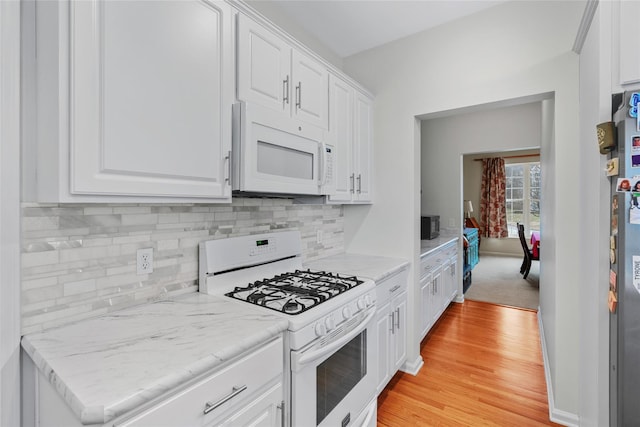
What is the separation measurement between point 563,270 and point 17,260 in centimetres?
268

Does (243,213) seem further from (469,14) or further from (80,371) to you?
(469,14)

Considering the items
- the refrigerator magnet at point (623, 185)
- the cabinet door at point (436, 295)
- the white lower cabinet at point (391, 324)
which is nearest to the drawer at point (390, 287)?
the white lower cabinet at point (391, 324)

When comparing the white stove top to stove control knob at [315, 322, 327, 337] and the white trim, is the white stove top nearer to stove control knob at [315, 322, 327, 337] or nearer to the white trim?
stove control knob at [315, 322, 327, 337]

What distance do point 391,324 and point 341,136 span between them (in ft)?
4.55

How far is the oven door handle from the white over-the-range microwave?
75cm

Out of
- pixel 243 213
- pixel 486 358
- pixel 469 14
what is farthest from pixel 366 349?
pixel 469 14

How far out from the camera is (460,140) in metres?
4.12

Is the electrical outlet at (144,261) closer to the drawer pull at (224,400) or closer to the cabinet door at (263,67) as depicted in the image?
the drawer pull at (224,400)

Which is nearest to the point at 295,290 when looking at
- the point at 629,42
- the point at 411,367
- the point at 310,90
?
the point at 310,90

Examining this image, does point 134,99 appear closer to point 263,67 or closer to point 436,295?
point 263,67

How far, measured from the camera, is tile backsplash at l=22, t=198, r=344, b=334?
1.08 meters

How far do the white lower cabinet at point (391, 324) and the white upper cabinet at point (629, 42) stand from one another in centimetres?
149

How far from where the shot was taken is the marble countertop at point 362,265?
2023mm

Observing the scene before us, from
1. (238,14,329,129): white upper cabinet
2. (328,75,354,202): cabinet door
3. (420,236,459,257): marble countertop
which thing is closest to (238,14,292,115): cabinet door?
(238,14,329,129): white upper cabinet
